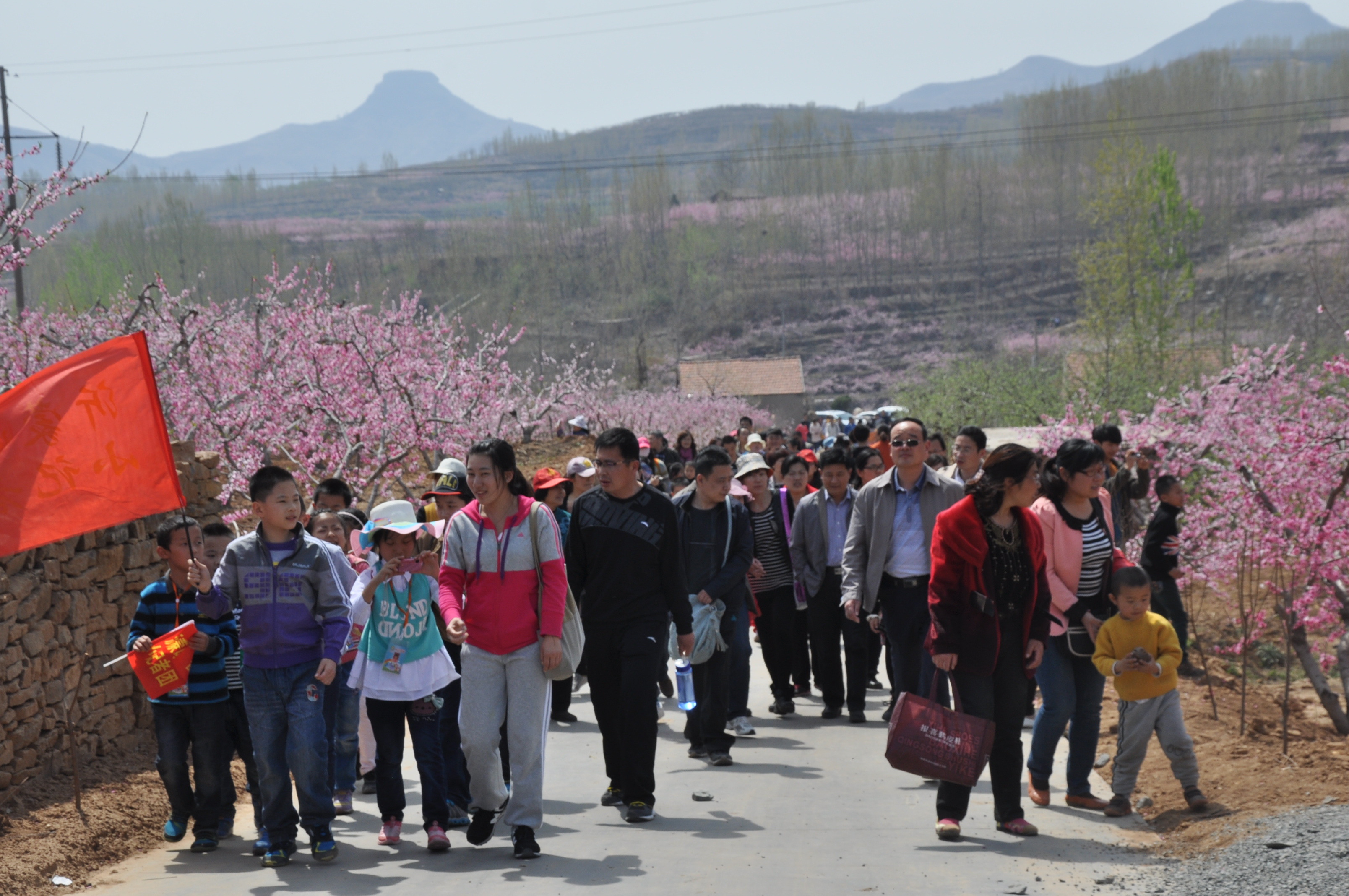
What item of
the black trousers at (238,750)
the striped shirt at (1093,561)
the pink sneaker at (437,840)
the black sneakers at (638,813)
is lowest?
the black sneakers at (638,813)

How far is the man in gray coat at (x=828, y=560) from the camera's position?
29.3 ft

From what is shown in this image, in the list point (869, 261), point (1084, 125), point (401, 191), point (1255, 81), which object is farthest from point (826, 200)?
point (401, 191)

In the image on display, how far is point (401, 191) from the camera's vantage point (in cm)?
18362

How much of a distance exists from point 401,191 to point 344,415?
177193 millimetres

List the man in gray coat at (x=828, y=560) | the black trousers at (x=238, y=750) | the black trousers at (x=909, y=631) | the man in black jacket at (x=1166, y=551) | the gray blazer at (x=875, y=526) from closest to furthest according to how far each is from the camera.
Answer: the black trousers at (x=238, y=750), the black trousers at (x=909, y=631), the gray blazer at (x=875, y=526), the man in gray coat at (x=828, y=560), the man in black jacket at (x=1166, y=551)

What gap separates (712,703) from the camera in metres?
7.46

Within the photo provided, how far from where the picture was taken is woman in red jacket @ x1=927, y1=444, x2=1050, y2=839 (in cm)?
544

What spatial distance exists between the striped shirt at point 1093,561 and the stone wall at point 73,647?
5.28 meters

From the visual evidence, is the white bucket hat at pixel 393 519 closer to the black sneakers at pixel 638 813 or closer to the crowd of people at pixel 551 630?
the crowd of people at pixel 551 630

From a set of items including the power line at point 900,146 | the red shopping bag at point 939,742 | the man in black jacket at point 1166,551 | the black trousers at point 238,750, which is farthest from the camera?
the power line at point 900,146

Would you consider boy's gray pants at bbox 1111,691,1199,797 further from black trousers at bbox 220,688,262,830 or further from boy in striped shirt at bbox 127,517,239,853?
boy in striped shirt at bbox 127,517,239,853

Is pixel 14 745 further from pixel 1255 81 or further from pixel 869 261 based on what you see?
pixel 1255 81

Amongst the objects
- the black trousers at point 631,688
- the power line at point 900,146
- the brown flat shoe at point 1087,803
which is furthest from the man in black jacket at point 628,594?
the power line at point 900,146

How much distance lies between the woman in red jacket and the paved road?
1.13 ft
